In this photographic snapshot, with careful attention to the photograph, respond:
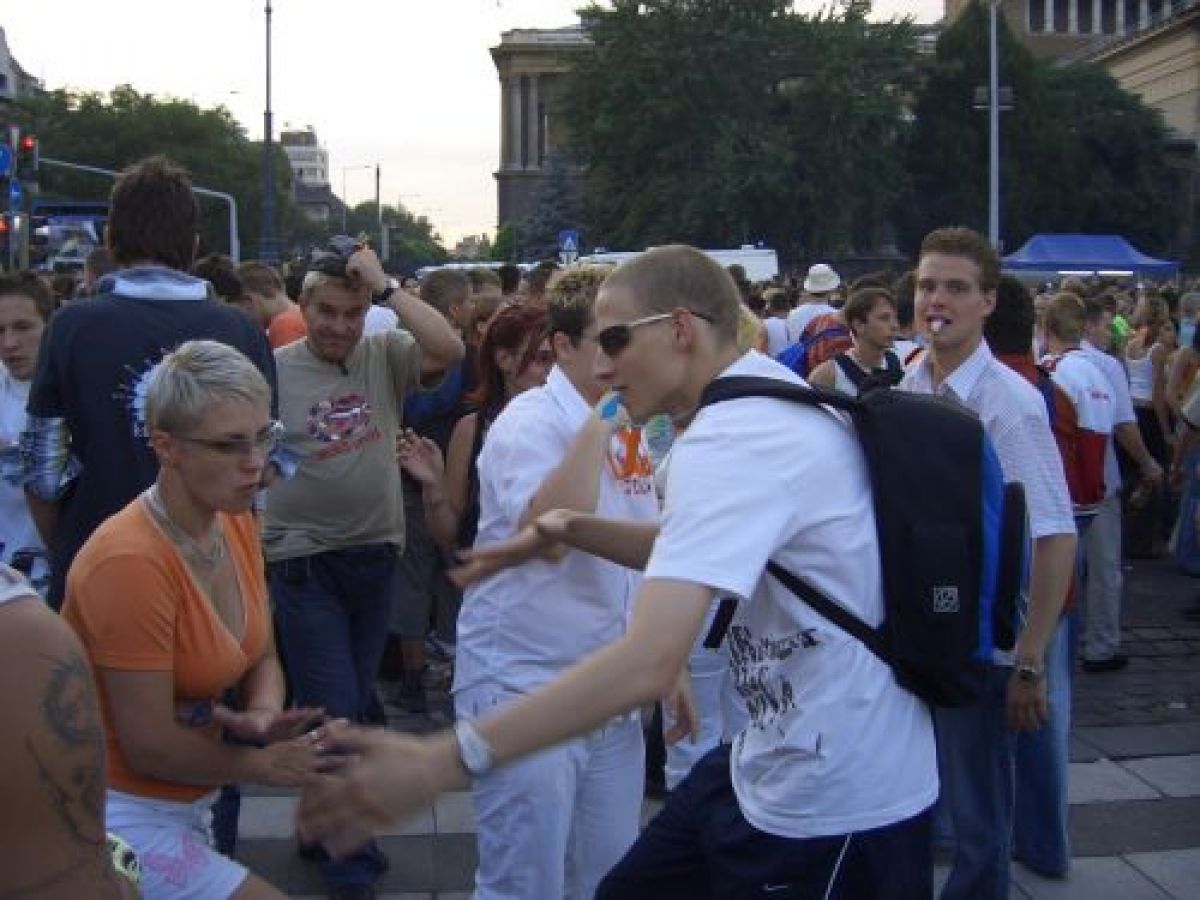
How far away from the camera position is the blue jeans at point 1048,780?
5070 millimetres

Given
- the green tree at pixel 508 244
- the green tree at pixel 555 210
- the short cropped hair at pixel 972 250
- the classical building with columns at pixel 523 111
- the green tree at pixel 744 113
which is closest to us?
the short cropped hair at pixel 972 250

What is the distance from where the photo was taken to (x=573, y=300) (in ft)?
13.6

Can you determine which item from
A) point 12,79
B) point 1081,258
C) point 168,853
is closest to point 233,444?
point 168,853

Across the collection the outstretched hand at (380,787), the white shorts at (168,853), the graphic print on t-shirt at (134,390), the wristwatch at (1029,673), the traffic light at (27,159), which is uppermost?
the traffic light at (27,159)

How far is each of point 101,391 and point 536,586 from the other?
1330mm

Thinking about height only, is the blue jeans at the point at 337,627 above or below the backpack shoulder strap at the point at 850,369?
below

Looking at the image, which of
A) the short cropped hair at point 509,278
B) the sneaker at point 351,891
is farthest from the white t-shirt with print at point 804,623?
the short cropped hair at point 509,278

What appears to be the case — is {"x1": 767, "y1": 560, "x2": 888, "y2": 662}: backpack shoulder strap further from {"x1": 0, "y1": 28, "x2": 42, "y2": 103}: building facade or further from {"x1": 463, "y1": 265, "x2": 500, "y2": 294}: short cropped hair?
{"x1": 0, "y1": 28, "x2": 42, "y2": 103}: building facade

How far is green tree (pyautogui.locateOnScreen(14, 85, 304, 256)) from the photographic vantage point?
71375 mm

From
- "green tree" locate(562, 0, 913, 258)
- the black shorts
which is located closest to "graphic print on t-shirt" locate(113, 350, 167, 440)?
the black shorts

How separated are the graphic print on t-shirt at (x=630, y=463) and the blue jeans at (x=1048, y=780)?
168 cm

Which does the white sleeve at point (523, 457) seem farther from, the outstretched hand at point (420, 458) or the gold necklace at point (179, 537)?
the gold necklace at point (179, 537)

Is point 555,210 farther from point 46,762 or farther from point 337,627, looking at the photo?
point 46,762

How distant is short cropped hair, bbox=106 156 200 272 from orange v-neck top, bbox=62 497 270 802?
1.33 m
